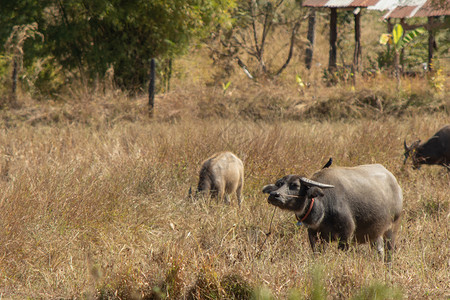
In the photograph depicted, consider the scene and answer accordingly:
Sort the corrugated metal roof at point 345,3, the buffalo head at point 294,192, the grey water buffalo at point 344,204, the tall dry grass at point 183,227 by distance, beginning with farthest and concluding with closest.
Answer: the corrugated metal roof at point 345,3
the grey water buffalo at point 344,204
the buffalo head at point 294,192
the tall dry grass at point 183,227

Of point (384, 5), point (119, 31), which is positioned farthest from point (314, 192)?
point (384, 5)

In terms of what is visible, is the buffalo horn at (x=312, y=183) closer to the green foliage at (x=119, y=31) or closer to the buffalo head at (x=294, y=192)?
the buffalo head at (x=294, y=192)

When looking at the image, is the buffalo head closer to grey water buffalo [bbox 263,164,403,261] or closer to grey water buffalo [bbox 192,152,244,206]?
grey water buffalo [bbox 263,164,403,261]

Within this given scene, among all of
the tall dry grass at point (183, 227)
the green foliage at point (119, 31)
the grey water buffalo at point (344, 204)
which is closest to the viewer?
the tall dry grass at point (183, 227)

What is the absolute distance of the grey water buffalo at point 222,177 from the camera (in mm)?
7387

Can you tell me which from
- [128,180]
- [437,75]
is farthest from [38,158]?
[437,75]

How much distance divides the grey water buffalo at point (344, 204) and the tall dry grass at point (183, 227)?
214 mm

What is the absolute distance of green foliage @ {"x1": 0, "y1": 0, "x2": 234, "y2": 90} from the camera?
53.2 ft

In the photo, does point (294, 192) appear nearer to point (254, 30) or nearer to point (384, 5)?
point (384, 5)

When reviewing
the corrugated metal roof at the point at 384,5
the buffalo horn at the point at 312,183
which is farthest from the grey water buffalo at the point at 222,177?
the corrugated metal roof at the point at 384,5

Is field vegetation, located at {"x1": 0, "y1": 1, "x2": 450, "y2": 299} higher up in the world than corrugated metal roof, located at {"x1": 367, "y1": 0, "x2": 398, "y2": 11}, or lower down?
lower down

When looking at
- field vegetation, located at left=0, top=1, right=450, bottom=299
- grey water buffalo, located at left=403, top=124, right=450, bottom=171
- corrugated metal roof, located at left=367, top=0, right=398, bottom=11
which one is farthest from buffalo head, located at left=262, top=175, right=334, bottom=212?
corrugated metal roof, located at left=367, top=0, right=398, bottom=11

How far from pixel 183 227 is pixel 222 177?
1.59 m

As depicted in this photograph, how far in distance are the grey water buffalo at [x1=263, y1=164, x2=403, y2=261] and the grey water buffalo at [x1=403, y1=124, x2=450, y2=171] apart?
13.8 feet
